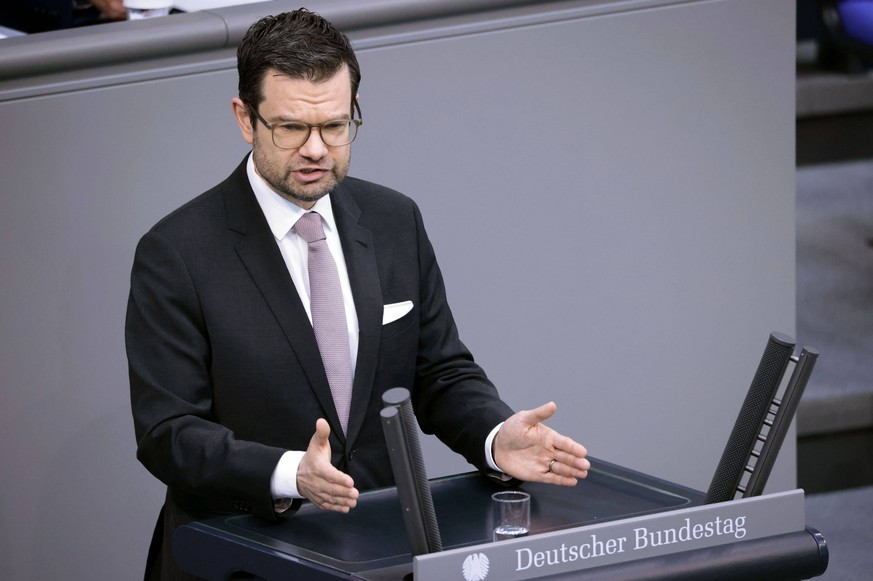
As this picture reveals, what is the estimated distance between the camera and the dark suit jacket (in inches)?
80.1

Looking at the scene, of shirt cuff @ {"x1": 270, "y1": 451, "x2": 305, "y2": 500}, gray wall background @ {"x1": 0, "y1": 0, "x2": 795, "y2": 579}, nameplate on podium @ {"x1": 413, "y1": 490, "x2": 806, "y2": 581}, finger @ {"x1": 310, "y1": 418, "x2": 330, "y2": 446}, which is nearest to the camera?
nameplate on podium @ {"x1": 413, "y1": 490, "x2": 806, "y2": 581}

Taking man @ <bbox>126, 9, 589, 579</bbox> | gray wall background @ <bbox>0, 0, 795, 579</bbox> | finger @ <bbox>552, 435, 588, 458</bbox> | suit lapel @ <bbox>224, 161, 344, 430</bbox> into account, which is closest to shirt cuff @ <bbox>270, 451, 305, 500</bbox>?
man @ <bbox>126, 9, 589, 579</bbox>

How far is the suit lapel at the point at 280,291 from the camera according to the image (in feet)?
7.01

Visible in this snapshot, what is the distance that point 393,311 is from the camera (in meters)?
2.23

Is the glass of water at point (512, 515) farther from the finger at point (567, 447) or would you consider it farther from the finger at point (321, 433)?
the finger at point (321, 433)

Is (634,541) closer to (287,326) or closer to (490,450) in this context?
(490,450)

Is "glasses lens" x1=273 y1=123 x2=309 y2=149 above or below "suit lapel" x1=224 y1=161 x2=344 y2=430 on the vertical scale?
above

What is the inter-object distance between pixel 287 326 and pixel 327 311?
7cm

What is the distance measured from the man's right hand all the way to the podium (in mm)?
56

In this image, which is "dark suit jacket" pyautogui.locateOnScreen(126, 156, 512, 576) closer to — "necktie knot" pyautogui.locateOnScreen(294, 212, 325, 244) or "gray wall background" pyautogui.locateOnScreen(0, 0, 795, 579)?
"necktie knot" pyautogui.locateOnScreen(294, 212, 325, 244)

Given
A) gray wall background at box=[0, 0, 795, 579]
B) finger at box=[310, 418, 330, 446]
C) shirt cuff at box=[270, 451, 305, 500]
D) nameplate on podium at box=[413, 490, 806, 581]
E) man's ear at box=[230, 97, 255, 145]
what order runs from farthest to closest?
1. gray wall background at box=[0, 0, 795, 579]
2. man's ear at box=[230, 97, 255, 145]
3. shirt cuff at box=[270, 451, 305, 500]
4. finger at box=[310, 418, 330, 446]
5. nameplate on podium at box=[413, 490, 806, 581]

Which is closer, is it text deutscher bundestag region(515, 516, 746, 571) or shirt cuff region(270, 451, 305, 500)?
text deutscher bundestag region(515, 516, 746, 571)

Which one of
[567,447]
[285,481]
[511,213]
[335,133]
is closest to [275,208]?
[335,133]

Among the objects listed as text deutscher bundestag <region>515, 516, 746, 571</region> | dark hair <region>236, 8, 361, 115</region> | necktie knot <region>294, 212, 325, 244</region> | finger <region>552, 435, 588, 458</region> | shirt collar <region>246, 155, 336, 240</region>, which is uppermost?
dark hair <region>236, 8, 361, 115</region>
